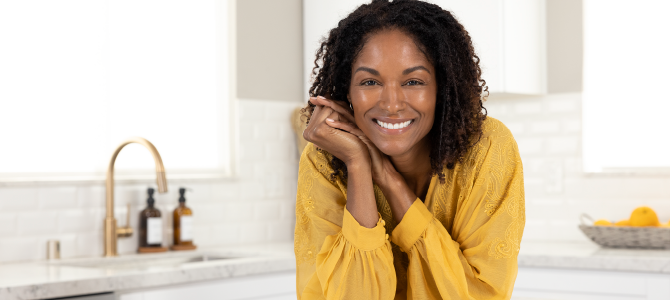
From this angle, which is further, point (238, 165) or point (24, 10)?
point (238, 165)

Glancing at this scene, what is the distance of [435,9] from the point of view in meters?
1.39

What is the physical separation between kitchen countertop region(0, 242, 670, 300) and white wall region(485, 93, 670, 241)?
174 mm

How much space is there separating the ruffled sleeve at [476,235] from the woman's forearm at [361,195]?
0.21 feet

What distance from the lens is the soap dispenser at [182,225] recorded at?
8.86ft

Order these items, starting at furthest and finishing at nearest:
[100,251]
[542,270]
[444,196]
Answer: [100,251] < [542,270] < [444,196]

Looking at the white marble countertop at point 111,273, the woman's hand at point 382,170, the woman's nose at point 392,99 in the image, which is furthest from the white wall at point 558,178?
the woman's nose at point 392,99

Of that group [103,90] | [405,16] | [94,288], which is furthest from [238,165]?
[405,16]

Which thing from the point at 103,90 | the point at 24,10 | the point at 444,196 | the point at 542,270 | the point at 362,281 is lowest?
the point at 542,270

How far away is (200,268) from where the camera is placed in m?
2.08

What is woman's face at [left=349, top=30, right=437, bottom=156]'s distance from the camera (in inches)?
53.4

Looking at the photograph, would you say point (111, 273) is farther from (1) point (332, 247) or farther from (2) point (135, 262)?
(1) point (332, 247)

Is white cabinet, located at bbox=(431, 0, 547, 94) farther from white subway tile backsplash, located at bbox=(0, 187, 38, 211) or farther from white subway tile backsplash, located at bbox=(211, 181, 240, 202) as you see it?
white subway tile backsplash, located at bbox=(0, 187, 38, 211)

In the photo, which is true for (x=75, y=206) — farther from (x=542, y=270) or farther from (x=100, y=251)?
(x=542, y=270)

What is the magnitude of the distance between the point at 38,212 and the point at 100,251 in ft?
0.89
